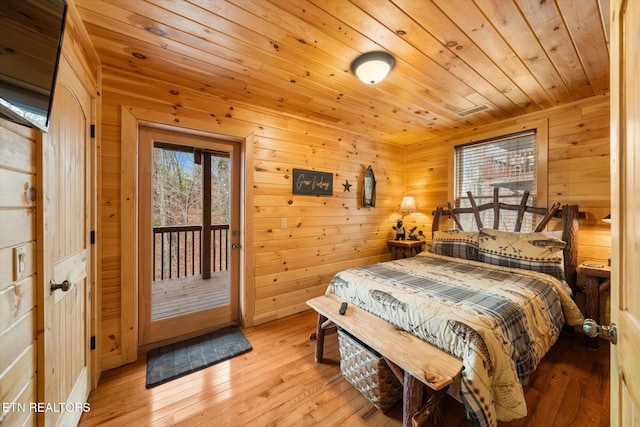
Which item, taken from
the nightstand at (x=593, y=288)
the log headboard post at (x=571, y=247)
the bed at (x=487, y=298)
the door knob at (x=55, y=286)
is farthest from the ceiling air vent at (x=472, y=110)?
the door knob at (x=55, y=286)

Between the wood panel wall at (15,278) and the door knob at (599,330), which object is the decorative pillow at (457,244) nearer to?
the door knob at (599,330)

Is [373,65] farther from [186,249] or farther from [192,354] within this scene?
[186,249]

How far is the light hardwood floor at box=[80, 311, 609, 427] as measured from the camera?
4.89 feet

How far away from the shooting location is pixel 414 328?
62.5 inches

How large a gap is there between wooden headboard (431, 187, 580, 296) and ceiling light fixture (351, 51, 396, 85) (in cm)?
224

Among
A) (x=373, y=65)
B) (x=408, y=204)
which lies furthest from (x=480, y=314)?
(x=408, y=204)

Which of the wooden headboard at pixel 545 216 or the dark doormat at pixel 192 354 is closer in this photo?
the dark doormat at pixel 192 354

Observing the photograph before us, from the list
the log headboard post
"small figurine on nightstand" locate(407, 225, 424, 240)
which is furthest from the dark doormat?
the log headboard post

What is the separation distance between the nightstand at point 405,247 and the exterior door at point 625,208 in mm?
2784

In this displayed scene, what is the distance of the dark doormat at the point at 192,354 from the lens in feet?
6.24

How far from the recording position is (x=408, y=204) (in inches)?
151

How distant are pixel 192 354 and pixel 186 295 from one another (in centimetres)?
94

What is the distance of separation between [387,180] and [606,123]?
2.34 m

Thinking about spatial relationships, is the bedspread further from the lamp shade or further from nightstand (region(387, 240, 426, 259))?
the lamp shade
